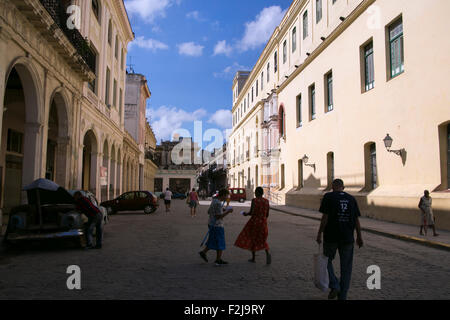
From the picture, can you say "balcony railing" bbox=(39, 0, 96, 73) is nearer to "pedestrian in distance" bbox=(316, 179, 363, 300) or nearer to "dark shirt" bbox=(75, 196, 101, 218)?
"dark shirt" bbox=(75, 196, 101, 218)

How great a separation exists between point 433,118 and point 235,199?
30590 mm

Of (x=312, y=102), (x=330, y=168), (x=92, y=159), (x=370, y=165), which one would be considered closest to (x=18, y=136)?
(x=92, y=159)

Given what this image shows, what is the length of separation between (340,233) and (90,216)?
21.7 ft

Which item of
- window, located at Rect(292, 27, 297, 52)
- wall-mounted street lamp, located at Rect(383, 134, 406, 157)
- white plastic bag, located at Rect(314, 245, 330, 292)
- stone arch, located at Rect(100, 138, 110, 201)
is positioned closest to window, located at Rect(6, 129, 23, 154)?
stone arch, located at Rect(100, 138, 110, 201)

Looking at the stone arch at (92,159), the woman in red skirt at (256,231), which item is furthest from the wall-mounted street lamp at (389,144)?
the stone arch at (92,159)

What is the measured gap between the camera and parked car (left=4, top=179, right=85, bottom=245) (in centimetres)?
889

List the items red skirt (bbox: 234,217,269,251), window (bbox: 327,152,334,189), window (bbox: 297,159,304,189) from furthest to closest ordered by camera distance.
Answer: window (bbox: 297,159,304,189) < window (bbox: 327,152,334,189) < red skirt (bbox: 234,217,269,251)

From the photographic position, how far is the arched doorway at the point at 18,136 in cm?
1238

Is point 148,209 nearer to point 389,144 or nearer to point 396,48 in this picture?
point 389,144

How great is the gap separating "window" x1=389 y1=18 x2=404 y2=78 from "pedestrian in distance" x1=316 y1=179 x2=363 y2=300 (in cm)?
1275

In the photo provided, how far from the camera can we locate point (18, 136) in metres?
17.5

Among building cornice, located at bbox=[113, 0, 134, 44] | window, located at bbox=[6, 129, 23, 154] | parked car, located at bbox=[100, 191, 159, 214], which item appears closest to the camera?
window, located at bbox=[6, 129, 23, 154]

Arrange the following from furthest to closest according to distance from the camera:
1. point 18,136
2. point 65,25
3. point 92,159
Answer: point 92,159, point 18,136, point 65,25

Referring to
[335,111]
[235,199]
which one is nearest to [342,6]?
[335,111]
